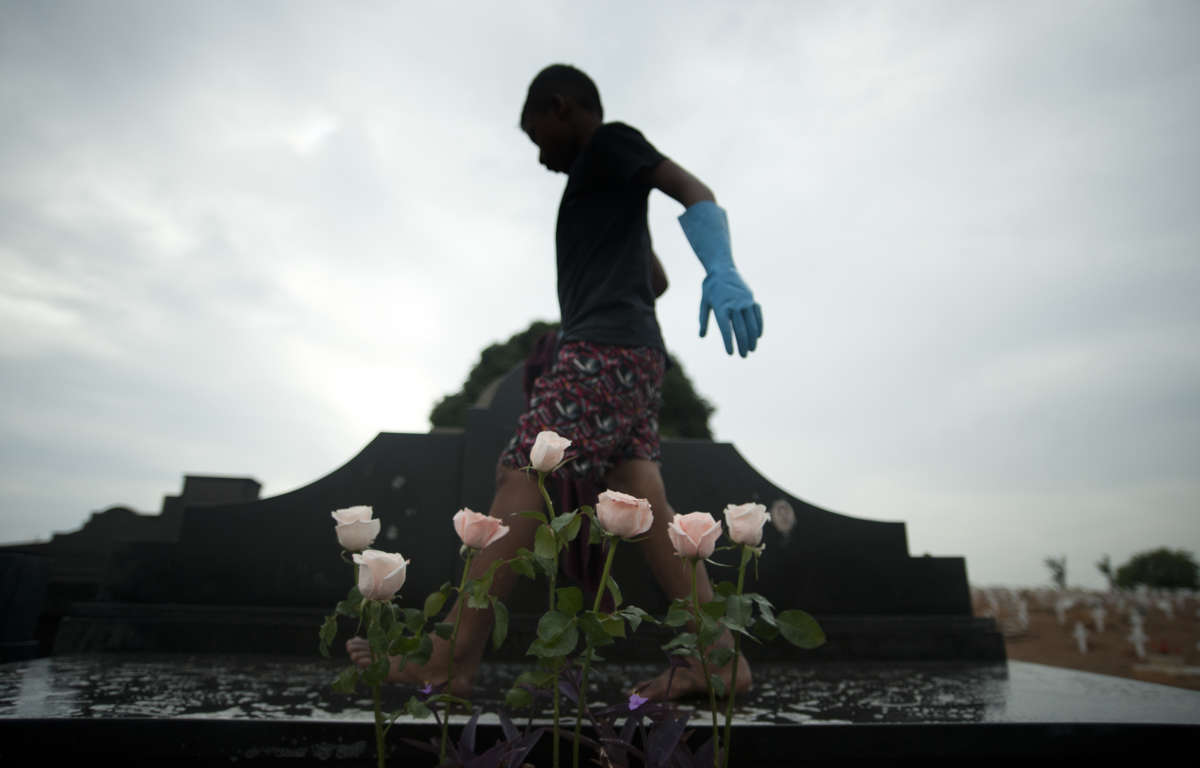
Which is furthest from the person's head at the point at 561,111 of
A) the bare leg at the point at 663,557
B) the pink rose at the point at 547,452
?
the pink rose at the point at 547,452

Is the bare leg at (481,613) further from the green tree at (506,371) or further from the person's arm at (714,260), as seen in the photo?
the green tree at (506,371)

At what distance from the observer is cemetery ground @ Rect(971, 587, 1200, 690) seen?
5.85 meters

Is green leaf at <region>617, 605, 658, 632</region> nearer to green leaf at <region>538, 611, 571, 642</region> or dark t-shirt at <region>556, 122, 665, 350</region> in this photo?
green leaf at <region>538, 611, 571, 642</region>

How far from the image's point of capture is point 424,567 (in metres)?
3.50

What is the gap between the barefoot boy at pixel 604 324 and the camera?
1685 millimetres

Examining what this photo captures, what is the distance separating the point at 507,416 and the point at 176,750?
8.47ft

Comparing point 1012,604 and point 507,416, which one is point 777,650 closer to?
point 507,416

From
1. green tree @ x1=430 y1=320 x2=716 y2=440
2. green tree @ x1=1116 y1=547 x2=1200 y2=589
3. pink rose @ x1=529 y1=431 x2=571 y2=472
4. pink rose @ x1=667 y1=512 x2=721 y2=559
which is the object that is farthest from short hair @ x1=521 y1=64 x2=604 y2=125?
green tree @ x1=1116 y1=547 x2=1200 y2=589

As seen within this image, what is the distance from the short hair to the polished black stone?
1.79m

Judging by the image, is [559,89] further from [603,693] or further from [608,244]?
[603,693]

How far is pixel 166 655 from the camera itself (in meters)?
2.96

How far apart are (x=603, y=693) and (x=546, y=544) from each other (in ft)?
4.73

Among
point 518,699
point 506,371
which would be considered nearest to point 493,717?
point 518,699

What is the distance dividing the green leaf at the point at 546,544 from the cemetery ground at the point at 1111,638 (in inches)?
191
